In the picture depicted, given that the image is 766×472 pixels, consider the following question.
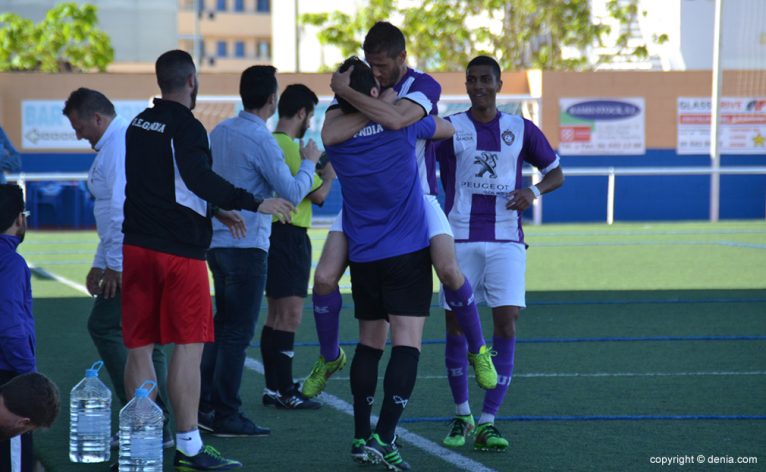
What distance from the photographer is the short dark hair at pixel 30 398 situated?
512 cm

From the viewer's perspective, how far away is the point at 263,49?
10319 centimetres

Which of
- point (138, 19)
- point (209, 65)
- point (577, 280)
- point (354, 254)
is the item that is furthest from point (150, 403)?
point (209, 65)

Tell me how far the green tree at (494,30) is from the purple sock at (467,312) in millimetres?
28787

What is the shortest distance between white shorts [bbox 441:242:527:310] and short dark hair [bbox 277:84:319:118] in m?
1.55

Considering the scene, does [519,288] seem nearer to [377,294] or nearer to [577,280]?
[377,294]

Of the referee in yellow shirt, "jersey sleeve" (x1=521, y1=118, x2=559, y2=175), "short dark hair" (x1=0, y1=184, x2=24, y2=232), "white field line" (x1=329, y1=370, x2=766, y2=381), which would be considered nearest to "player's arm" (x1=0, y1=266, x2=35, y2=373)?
"short dark hair" (x1=0, y1=184, x2=24, y2=232)

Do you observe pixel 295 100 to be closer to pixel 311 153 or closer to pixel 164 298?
pixel 311 153

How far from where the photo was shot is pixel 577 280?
15961 mm

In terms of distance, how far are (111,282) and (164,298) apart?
2.39ft

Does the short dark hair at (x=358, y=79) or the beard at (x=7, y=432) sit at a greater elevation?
the short dark hair at (x=358, y=79)

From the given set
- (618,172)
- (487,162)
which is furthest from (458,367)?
(618,172)

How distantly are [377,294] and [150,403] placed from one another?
1.26m

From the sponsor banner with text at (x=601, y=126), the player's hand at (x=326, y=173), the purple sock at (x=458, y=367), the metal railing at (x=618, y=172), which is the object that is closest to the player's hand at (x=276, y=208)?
the purple sock at (x=458, y=367)

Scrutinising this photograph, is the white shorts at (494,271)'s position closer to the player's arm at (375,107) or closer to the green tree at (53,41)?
the player's arm at (375,107)
